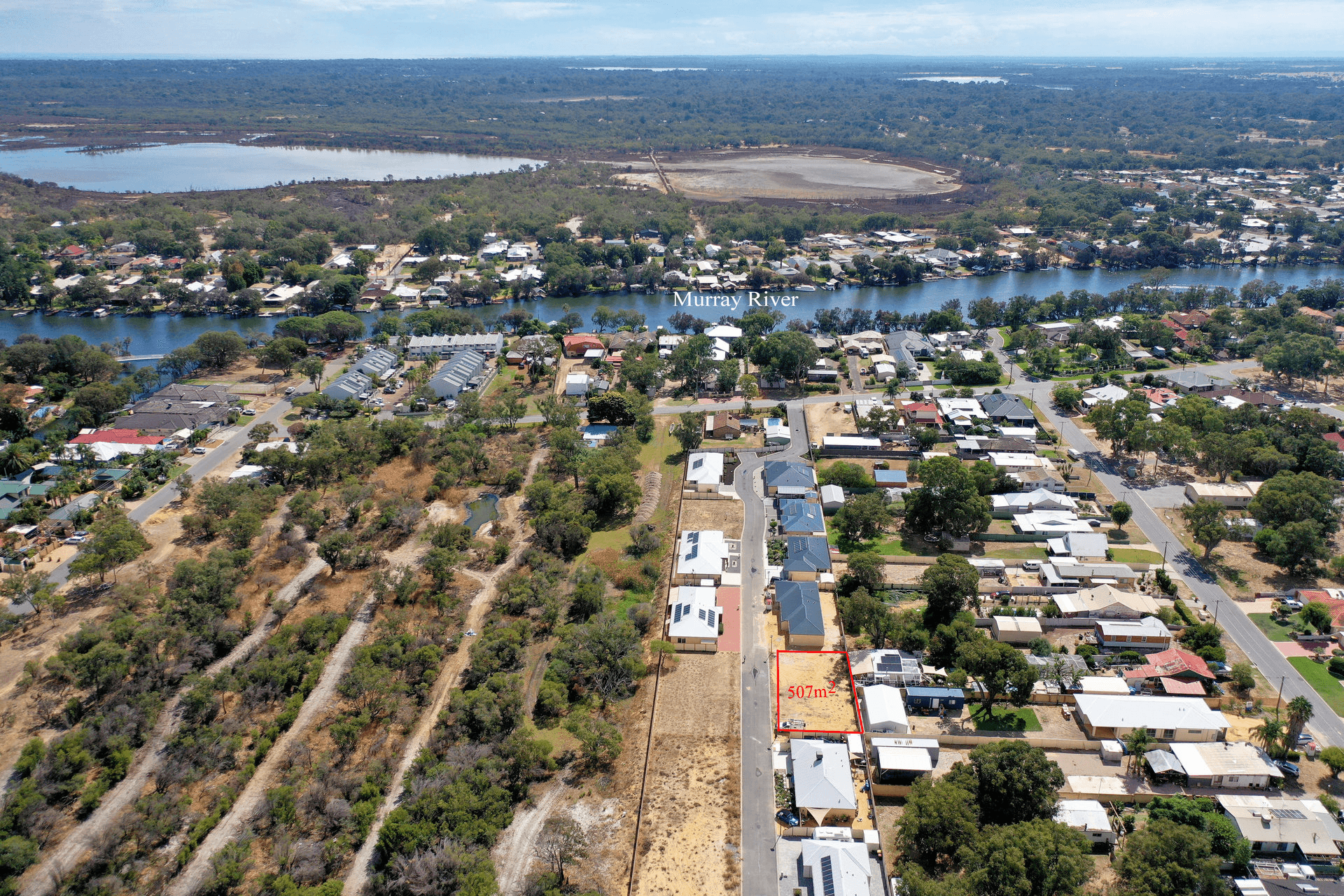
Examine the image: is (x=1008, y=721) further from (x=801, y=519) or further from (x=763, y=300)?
(x=763, y=300)

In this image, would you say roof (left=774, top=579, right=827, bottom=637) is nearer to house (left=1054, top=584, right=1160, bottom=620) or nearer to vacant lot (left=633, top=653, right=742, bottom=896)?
vacant lot (left=633, top=653, right=742, bottom=896)

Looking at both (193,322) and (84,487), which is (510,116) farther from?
(84,487)

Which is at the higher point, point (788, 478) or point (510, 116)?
point (510, 116)

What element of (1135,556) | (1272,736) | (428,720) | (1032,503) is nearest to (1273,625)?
(1135,556)

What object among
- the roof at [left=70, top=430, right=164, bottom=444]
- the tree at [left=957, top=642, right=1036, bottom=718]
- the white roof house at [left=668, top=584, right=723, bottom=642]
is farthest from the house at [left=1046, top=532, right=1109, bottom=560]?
the roof at [left=70, top=430, right=164, bottom=444]

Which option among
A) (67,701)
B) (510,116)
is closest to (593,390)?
(67,701)

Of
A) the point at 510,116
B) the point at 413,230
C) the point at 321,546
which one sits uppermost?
the point at 510,116
